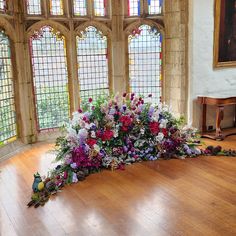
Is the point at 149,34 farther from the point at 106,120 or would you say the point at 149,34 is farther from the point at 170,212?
the point at 170,212

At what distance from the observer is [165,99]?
6535mm

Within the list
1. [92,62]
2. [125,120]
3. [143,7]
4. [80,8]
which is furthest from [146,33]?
[125,120]

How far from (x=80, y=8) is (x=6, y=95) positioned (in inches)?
86.4

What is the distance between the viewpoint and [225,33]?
621 cm

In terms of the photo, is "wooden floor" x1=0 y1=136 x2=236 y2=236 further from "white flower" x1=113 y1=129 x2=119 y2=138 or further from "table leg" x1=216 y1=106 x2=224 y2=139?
"table leg" x1=216 y1=106 x2=224 y2=139

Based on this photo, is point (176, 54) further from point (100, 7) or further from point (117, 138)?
point (117, 138)

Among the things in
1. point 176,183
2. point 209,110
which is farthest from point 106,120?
point 209,110

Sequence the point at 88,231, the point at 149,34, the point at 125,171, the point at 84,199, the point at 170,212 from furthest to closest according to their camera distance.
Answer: the point at 149,34
the point at 125,171
the point at 84,199
the point at 170,212
the point at 88,231

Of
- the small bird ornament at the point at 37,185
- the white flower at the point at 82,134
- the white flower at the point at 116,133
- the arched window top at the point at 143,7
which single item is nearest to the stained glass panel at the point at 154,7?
the arched window top at the point at 143,7

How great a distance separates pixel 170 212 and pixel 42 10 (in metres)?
4.30

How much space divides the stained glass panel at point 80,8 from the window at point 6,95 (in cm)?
145

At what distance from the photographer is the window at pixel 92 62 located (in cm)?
619

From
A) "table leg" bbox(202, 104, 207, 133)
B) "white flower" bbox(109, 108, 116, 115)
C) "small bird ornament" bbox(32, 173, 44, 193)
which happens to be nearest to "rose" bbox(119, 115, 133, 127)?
"white flower" bbox(109, 108, 116, 115)

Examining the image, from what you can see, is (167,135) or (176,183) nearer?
(176,183)
